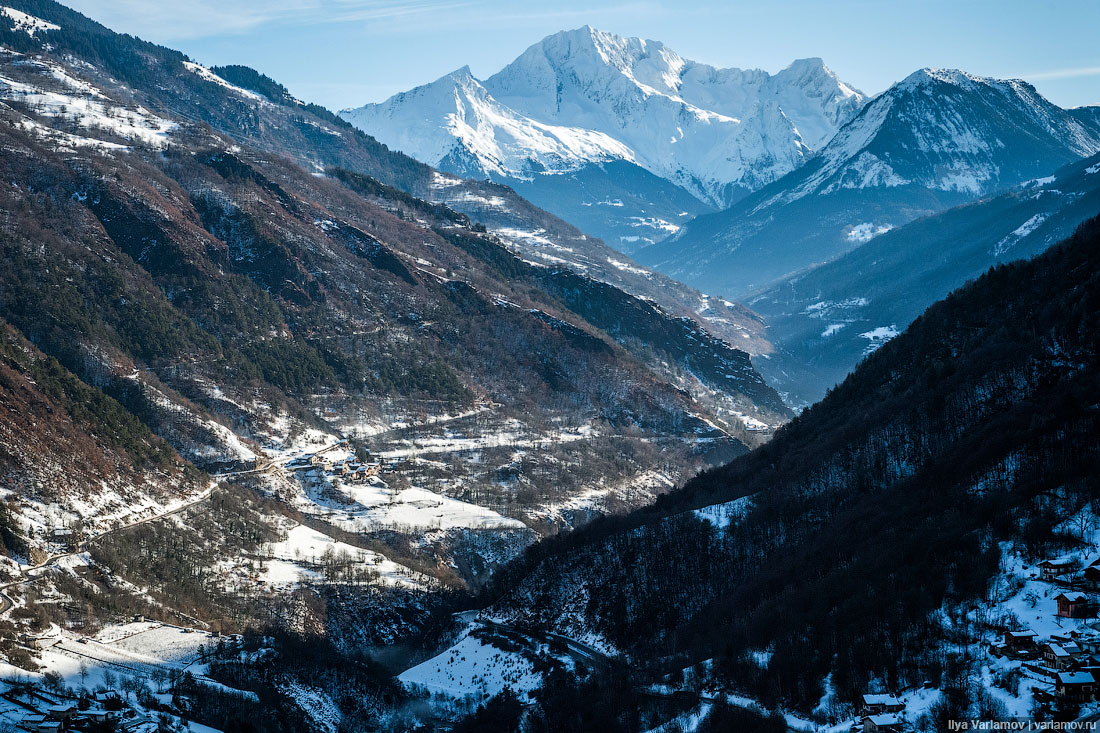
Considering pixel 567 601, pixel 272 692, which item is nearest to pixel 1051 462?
pixel 567 601

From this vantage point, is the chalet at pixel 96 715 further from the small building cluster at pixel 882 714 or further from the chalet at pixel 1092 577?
the chalet at pixel 1092 577

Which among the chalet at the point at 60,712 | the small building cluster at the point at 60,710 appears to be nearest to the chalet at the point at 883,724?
the small building cluster at the point at 60,710

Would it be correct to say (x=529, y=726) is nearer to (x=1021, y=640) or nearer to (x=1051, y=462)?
(x=1021, y=640)

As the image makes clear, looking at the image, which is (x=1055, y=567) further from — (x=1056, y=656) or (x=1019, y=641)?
(x=1056, y=656)

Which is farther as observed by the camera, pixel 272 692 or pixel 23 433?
pixel 23 433

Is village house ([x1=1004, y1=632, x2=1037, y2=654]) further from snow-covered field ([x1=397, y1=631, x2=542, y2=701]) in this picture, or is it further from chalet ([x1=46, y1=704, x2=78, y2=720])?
chalet ([x1=46, y1=704, x2=78, y2=720])

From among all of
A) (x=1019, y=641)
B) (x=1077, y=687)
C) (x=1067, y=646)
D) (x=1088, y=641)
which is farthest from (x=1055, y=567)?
(x=1077, y=687)
